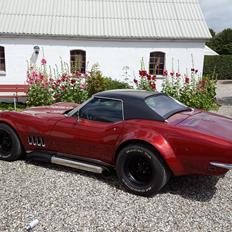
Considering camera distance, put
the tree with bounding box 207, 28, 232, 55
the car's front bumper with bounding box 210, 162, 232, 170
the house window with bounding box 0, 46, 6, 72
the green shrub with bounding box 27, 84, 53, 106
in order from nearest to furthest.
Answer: the car's front bumper with bounding box 210, 162, 232, 170 → the green shrub with bounding box 27, 84, 53, 106 → the house window with bounding box 0, 46, 6, 72 → the tree with bounding box 207, 28, 232, 55

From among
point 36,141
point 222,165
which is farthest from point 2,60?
point 222,165

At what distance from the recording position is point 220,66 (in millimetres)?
28672

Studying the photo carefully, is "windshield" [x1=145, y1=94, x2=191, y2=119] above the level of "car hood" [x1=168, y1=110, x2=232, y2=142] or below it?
above

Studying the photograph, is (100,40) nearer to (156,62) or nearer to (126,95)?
(156,62)

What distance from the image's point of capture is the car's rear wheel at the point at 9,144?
5.72 metres

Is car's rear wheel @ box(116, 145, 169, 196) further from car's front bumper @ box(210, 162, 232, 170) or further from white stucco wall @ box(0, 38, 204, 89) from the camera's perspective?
white stucco wall @ box(0, 38, 204, 89)

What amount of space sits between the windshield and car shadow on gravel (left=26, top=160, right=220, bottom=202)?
109 centimetres

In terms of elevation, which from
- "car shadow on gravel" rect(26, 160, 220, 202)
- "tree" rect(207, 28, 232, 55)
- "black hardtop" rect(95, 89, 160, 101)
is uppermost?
"tree" rect(207, 28, 232, 55)

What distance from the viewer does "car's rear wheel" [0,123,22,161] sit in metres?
5.72

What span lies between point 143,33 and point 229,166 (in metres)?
12.2

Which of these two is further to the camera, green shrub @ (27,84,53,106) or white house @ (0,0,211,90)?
white house @ (0,0,211,90)

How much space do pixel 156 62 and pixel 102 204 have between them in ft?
40.0

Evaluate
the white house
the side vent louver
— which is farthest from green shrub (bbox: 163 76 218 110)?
the side vent louver

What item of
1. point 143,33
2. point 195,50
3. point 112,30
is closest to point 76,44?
point 112,30
